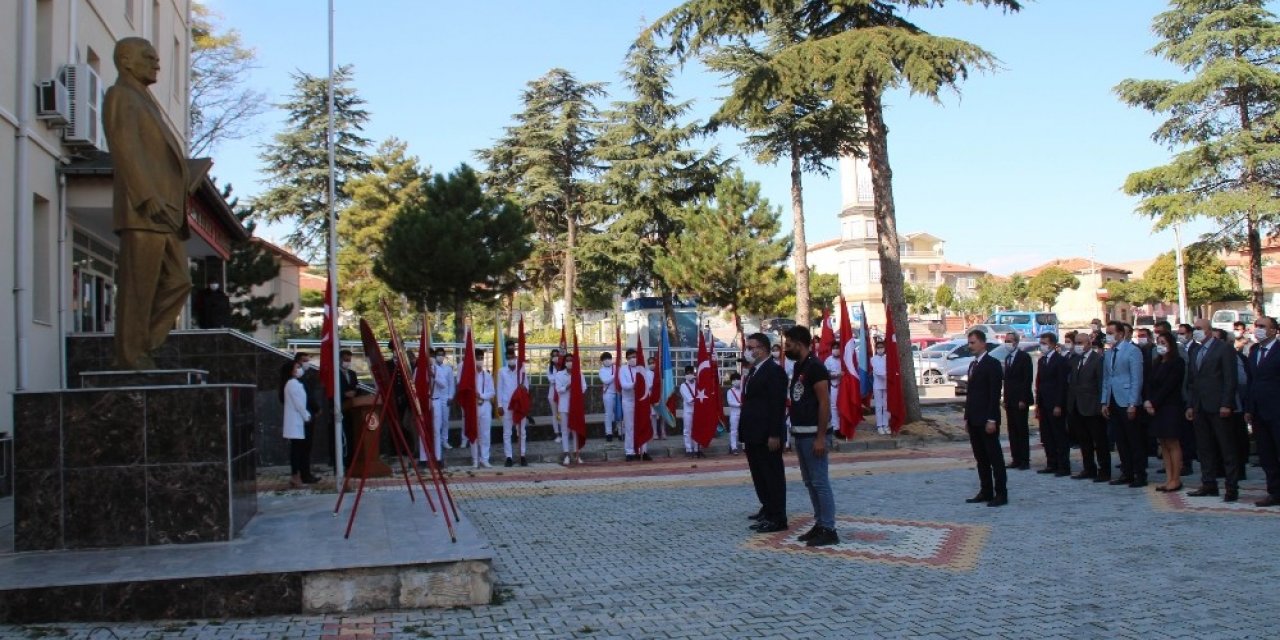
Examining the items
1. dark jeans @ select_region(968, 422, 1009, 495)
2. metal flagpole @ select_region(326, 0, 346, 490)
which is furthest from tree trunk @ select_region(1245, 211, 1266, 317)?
metal flagpole @ select_region(326, 0, 346, 490)

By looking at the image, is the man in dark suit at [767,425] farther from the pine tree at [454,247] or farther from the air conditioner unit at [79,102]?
the pine tree at [454,247]

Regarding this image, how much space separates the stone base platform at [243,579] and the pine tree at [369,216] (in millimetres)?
35898

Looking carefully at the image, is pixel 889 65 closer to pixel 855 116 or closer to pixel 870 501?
pixel 855 116

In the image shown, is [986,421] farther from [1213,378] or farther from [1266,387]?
[1266,387]

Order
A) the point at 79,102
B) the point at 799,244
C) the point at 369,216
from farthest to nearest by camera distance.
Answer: the point at 369,216, the point at 799,244, the point at 79,102

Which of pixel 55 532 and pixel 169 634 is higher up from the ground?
pixel 55 532

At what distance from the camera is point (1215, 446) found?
11008 millimetres

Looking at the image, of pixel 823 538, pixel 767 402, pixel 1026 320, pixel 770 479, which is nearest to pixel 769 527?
pixel 770 479

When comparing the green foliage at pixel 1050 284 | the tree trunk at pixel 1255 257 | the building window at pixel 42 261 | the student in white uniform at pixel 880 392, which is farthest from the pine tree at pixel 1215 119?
the green foliage at pixel 1050 284

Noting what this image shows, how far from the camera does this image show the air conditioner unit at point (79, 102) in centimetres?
1404

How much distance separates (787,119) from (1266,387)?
2051cm

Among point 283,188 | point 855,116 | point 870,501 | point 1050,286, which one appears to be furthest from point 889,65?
point 1050,286

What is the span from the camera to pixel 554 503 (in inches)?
440

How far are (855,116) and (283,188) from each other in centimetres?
2975
